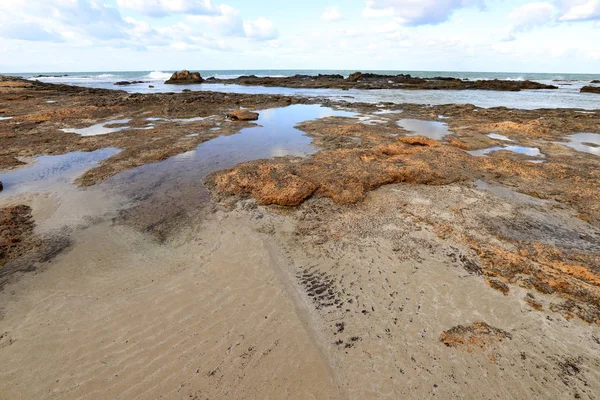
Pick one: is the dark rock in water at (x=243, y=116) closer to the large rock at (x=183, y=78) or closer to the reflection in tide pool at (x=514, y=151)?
the reflection in tide pool at (x=514, y=151)

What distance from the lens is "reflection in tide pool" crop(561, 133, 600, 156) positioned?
12925mm

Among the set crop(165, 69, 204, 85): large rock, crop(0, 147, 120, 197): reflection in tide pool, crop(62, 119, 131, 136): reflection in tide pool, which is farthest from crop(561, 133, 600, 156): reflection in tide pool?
crop(165, 69, 204, 85): large rock

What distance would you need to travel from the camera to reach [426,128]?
17312 mm

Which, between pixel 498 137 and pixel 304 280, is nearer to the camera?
pixel 304 280

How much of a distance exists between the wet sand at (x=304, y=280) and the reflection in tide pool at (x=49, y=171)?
0.10m

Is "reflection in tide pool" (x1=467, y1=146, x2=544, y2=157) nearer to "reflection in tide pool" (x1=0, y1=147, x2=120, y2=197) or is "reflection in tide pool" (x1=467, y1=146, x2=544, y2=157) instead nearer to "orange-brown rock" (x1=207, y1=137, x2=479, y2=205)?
"orange-brown rock" (x1=207, y1=137, x2=479, y2=205)

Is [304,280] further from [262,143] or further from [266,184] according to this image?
[262,143]

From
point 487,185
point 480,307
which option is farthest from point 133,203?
point 487,185

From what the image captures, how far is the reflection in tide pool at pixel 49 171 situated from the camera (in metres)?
8.56

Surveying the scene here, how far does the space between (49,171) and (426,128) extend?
1844cm

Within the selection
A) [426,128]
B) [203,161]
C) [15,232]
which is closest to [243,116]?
[203,161]

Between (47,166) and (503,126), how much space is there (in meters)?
23.0

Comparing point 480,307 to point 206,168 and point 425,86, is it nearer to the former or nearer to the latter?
point 206,168

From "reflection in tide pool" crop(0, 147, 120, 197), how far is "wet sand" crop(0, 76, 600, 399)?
10 cm
